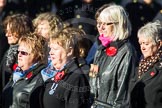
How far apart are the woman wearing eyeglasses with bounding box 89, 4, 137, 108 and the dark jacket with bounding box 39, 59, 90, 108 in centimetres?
36

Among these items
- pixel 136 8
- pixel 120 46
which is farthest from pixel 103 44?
pixel 136 8

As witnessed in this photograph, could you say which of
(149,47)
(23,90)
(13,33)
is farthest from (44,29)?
(149,47)

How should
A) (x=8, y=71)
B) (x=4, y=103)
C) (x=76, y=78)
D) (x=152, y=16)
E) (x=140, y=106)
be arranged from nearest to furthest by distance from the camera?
(x=76, y=78) < (x=140, y=106) < (x=4, y=103) < (x=8, y=71) < (x=152, y=16)

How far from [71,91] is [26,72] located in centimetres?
81

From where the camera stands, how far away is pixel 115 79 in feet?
19.1

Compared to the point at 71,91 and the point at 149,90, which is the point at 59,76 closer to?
the point at 71,91

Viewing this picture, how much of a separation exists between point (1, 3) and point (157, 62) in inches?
112

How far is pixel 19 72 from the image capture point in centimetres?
605

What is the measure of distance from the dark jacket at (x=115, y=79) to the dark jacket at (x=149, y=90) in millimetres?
96

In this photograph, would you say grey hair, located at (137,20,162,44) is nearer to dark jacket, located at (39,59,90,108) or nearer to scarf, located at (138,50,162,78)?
scarf, located at (138,50,162,78)

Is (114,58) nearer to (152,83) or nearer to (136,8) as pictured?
(152,83)

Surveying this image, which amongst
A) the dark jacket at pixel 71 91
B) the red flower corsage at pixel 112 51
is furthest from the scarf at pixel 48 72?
the red flower corsage at pixel 112 51

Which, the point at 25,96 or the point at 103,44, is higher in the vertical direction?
the point at 103,44

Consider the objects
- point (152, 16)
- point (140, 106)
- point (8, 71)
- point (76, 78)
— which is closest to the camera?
point (76, 78)
